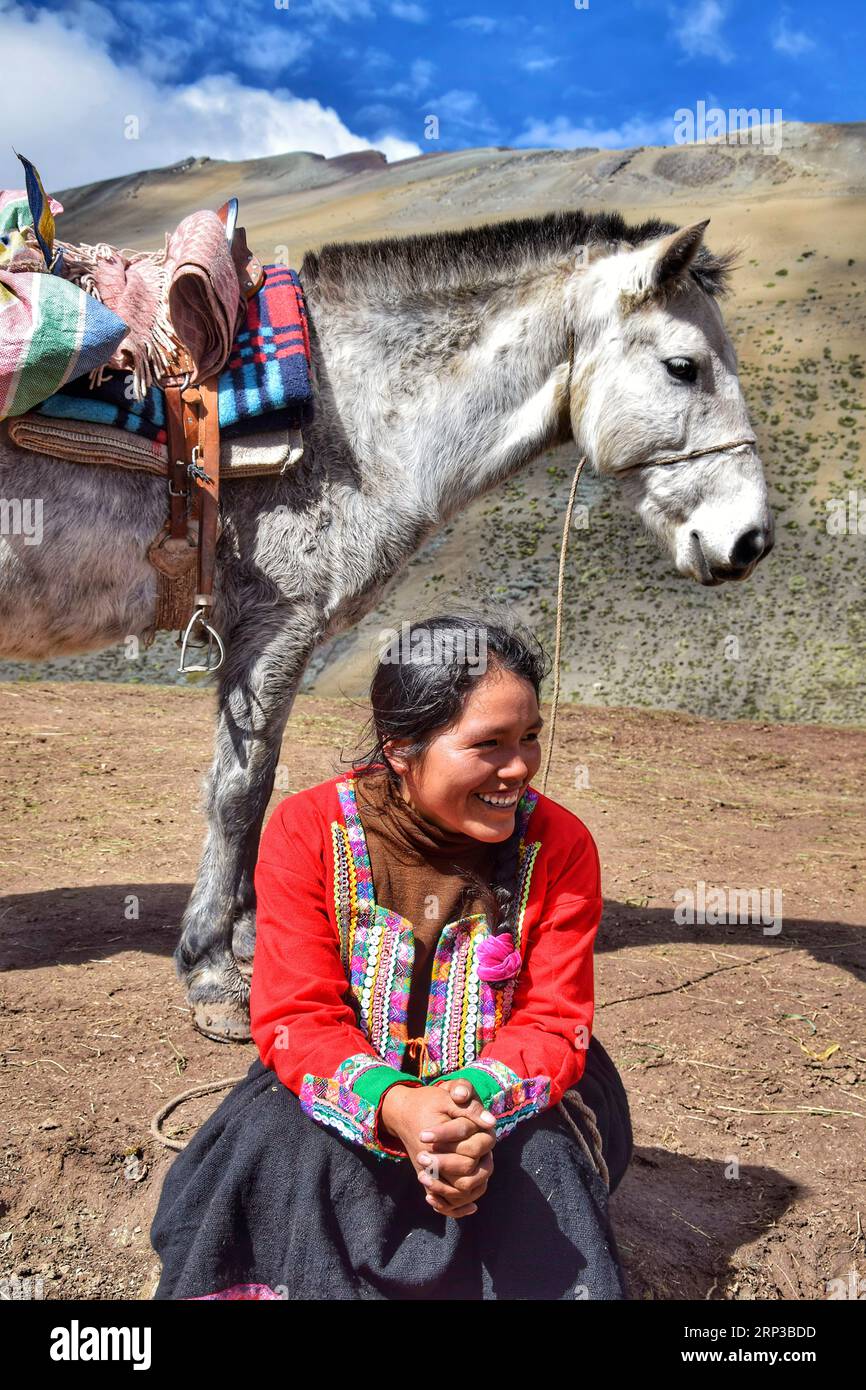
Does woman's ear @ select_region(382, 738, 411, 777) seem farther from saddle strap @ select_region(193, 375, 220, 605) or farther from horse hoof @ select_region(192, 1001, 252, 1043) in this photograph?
horse hoof @ select_region(192, 1001, 252, 1043)

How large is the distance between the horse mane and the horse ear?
6.5 inches

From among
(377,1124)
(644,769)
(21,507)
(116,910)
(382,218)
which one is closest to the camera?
(377,1124)

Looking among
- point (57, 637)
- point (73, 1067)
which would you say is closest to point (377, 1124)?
point (73, 1067)

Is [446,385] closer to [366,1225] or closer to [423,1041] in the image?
[423,1041]

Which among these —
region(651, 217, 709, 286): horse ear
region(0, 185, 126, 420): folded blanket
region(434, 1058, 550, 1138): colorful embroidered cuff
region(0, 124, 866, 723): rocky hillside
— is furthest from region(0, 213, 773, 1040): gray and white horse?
region(0, 124, 866, 723): rocky hillside

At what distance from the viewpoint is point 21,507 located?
3.25 meters

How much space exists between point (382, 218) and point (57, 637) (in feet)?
134

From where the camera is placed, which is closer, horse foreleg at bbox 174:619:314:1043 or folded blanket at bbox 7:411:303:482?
folded blanket at bbox 7:411:303:482

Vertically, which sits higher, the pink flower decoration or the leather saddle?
the leather saddle

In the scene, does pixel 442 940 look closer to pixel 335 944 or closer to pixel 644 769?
pixel 335 944

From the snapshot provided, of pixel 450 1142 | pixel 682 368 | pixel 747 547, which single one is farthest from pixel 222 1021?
pixel 682 368

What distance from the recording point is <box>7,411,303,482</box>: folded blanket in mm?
3197

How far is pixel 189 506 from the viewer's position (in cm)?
343

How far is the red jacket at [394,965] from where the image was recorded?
2004 millimetres
